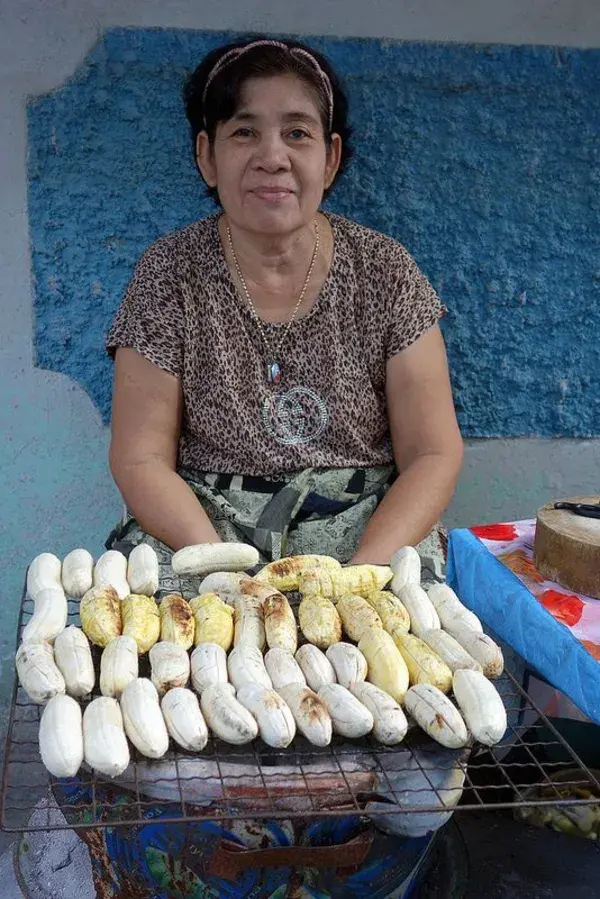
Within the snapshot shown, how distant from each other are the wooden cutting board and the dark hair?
4.34 ft

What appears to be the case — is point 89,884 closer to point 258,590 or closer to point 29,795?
point 258,590

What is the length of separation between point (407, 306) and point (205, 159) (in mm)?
730

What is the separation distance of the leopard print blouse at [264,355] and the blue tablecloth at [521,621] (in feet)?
1.95

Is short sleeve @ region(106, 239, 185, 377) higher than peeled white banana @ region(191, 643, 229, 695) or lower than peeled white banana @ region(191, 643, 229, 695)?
higher

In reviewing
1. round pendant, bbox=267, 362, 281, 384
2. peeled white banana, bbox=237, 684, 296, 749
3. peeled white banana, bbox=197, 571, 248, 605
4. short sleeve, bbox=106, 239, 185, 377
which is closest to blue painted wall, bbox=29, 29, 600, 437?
short sleeve, bbox=106, 239, 185, 377

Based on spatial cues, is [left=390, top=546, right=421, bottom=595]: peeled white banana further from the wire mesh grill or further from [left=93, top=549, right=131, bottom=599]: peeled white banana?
[left=93, top=549, right=131, bottom=599]: peeled white banana

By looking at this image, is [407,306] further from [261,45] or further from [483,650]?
[483,650]

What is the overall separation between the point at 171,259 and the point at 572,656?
5.46 ft

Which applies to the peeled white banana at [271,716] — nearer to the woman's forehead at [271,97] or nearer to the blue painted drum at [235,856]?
the blue painted drum at [235,856]

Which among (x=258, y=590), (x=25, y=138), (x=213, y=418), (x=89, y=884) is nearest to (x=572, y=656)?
(x=258, y=590)

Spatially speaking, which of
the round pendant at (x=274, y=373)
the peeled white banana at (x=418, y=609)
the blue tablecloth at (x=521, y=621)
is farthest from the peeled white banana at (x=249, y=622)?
the round pendant at (x=274, y=373)

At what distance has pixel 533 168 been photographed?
322 cm

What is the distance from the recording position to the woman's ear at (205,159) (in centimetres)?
273

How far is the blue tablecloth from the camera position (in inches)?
67.4
